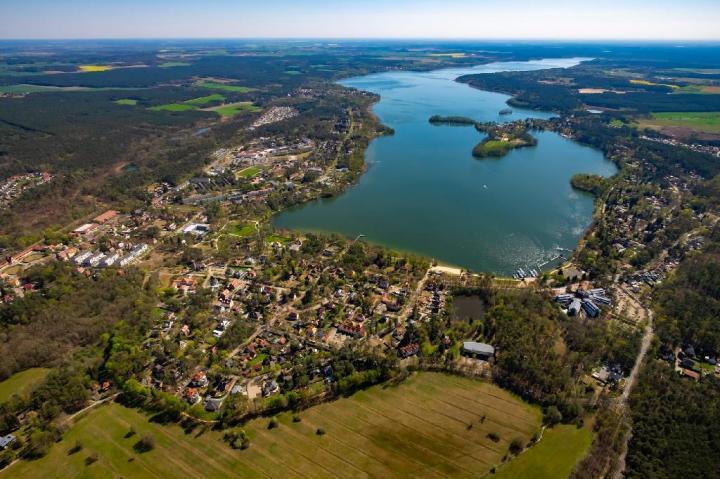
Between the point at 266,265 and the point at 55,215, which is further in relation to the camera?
the point at 55,215

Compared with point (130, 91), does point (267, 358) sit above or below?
below

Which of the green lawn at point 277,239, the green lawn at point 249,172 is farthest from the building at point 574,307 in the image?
the green lawn at point 249,172

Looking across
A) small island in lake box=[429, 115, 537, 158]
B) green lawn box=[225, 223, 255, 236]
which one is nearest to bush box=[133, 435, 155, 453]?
green lawn box=[225, 223, 255, 236]

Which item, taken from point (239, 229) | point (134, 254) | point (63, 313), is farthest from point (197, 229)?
point (63, 313)

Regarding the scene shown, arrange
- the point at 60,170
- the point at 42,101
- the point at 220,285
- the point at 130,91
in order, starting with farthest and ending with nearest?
the point at 130,91 → the point at 42,101 → the point at 60,170 → the point at 220,285

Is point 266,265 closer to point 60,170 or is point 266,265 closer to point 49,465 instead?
point 49,465

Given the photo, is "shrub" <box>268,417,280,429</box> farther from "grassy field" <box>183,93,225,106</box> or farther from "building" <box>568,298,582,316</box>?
"grassy field" <box>183,93,225,106</box>

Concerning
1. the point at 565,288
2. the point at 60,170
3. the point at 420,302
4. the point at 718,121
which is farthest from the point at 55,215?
the point at 718,121
